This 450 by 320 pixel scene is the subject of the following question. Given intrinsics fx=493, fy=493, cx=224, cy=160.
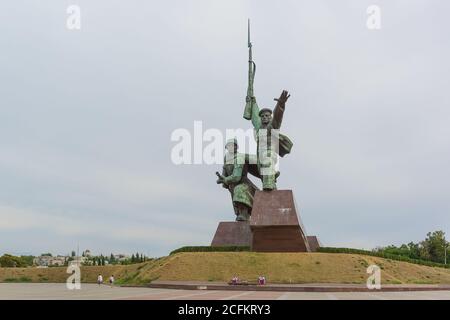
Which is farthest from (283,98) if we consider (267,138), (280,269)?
(280,269)

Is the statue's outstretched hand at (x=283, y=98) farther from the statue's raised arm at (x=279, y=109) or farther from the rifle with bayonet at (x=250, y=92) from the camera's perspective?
the rifle with bayonet at (x=250, y=92)

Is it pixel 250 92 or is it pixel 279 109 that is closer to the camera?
pixel 279 109

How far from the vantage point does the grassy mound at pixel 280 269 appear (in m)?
26.0

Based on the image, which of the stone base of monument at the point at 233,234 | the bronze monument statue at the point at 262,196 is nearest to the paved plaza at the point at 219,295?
the bronze monument statue at the point at 262,196

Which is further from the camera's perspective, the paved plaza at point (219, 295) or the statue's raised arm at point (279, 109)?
the statue's raised arm at point (279, 109)

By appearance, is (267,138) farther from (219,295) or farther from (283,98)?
(219,295)

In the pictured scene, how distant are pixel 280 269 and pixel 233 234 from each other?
297 inches

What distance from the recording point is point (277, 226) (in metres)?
28.8

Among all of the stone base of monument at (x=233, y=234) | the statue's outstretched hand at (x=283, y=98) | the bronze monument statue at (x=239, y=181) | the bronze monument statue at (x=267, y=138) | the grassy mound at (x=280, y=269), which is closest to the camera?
the grassy mound at (x=280, y=269)

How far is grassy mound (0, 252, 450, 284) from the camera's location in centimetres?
2600

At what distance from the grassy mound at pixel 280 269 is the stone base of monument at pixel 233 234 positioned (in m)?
3.83
